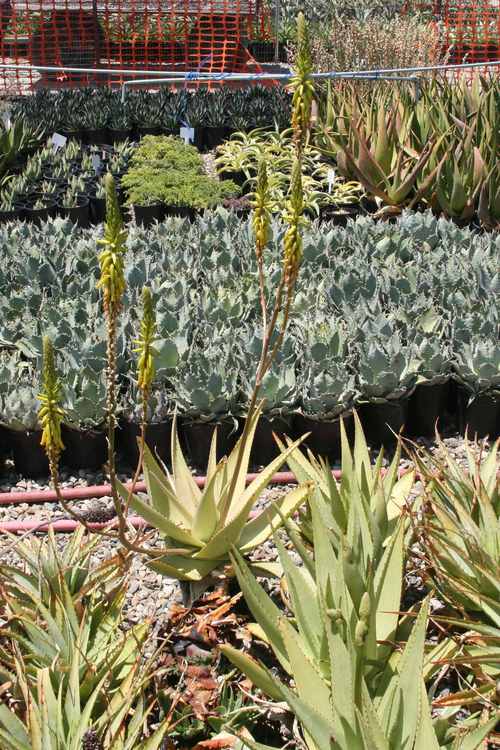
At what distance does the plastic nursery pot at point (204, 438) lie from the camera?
3889mm

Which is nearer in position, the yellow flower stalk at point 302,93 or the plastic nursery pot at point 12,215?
the yellow flower stalk at point 302,93

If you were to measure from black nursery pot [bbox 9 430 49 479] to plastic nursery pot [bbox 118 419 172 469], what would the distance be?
0.38 meters

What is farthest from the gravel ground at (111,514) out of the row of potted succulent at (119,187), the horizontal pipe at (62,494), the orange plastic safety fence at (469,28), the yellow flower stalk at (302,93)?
the orange plastic safety fence at (469,28)

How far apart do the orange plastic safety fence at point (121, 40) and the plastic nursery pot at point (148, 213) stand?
7.58 m

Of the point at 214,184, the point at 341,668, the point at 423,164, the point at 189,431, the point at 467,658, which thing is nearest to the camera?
the point at 341,668

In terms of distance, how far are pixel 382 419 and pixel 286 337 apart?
62cm

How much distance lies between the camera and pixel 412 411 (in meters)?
4.24

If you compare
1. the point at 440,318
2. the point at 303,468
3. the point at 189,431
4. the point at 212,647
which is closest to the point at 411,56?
the point at 440,318

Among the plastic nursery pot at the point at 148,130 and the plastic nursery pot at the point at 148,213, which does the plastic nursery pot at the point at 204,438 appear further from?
the plastic nursery pot at the point at 148,130

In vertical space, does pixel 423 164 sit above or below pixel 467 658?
above

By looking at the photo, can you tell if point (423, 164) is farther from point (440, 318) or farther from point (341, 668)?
point (341, 668)

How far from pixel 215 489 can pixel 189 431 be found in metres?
1.04

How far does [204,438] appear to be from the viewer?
3.91m

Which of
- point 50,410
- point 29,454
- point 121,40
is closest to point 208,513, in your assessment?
point 50,410
